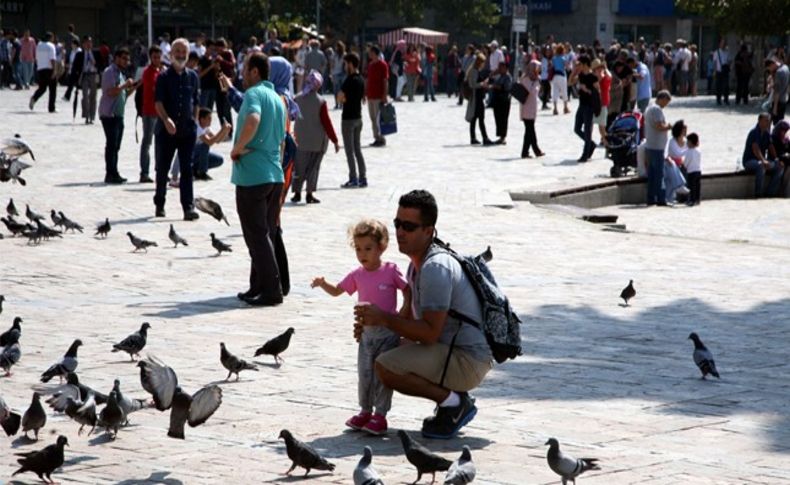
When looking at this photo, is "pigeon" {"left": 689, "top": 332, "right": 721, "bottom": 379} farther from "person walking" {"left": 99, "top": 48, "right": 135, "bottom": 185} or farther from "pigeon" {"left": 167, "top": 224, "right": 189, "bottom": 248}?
"person walking" {"left": 99, "top": 48, "right": 135, "bottom": 185}

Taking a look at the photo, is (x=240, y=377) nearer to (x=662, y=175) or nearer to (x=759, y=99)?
(x=662, y=175)

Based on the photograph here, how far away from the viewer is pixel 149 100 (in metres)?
18.3

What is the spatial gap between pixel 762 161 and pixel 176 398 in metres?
17.9

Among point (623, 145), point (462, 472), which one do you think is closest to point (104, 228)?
point (462, 472)

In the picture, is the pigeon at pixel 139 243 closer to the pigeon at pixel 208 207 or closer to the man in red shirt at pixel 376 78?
the pigeon at pixel 208 207

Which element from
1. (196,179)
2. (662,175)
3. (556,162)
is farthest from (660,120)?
(196,179)

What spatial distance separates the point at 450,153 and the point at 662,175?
16.6ft

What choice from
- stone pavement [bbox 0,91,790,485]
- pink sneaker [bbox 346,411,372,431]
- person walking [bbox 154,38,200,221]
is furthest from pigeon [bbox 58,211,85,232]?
pink sneaker [bbox 346,411,372,431]

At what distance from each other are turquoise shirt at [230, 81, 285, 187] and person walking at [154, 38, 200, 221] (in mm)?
4694

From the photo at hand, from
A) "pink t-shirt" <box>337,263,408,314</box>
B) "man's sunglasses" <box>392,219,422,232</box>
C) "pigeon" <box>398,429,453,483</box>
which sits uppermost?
"man's sunglasses" <box>392,219,422,232</box>

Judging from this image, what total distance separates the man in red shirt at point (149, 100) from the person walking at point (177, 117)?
5.29 ft

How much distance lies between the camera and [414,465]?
618 cm

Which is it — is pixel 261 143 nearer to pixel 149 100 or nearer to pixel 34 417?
pixel 34 417

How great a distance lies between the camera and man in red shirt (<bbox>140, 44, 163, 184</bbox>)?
59.1ft
